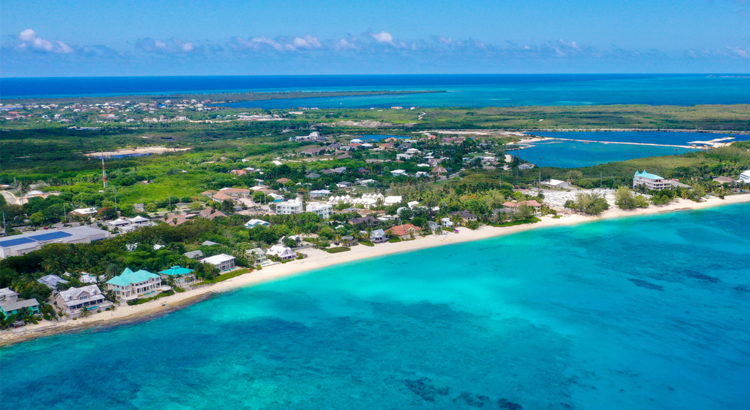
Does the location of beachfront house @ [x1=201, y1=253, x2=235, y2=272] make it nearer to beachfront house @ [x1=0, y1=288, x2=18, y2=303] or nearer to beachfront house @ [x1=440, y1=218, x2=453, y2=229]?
beachfront house @ [x1=0, y1=288, x2=18, y2=303]

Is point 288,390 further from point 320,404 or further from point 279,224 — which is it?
point 279,224

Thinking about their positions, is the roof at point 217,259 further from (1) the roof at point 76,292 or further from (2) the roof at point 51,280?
(2) the roof at point 51,280

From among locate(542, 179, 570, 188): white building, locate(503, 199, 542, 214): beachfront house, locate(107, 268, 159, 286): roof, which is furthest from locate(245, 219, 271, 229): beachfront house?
locate(542, 179, 570, 188): white building

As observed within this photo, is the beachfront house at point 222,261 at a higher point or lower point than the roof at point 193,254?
lower

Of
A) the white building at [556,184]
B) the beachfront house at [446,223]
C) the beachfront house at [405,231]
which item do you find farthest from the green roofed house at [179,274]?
the white building at [556,184]

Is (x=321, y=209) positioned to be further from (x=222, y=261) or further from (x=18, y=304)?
(x=18, y=304)

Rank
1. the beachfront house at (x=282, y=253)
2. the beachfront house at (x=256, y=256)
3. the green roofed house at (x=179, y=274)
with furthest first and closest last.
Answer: the beachfront house at (x=282, y=253) → the beachfront house at (x=256, y=256) → the green roofed house at (x=179, y=274)

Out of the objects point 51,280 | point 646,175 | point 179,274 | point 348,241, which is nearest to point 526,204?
point 646,175
